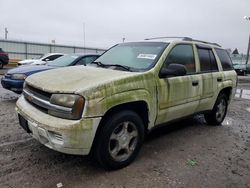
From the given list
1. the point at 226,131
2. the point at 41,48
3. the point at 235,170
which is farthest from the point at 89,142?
the point at 41,48

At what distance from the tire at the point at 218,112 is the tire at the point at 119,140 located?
263 centimetres

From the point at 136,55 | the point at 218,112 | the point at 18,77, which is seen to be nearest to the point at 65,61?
the point at 18,77

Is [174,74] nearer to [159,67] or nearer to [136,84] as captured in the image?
[159,67]

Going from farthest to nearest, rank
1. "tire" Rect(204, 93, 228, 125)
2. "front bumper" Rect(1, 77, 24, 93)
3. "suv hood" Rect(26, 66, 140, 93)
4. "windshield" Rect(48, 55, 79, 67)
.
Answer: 1. "windshield" Rect(48, 55, 79, 67)
2. "front bumper" Rect(1, 77, 24, 93)
3. "tire" Rect(204, 93, 228, 125)
4. "suv hood" Rect(26, 66, 140, 93)

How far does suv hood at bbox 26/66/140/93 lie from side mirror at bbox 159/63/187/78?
0.49 metres

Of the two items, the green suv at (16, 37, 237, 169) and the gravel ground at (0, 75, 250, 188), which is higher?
the green suv at (16, 37, 237, 169)

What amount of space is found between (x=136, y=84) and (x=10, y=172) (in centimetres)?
192

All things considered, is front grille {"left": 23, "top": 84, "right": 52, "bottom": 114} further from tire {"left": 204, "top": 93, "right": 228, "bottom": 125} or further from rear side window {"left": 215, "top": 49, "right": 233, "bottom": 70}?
rear side window {"left": 215, "top": 49, "right": 233, "bottom": 70}

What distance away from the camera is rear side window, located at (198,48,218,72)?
511cm

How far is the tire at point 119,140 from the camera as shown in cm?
330

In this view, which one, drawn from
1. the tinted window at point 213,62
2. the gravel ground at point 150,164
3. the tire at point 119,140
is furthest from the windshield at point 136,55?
the tinted window at point 213,62

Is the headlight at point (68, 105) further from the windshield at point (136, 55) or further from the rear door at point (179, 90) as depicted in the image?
the rear door at point (179, 90)

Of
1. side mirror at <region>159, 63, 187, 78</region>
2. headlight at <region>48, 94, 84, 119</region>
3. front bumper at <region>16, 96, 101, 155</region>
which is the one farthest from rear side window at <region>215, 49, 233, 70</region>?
headlight at <region>48, 94, 84, 119</region>

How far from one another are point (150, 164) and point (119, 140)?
24.8 inches
